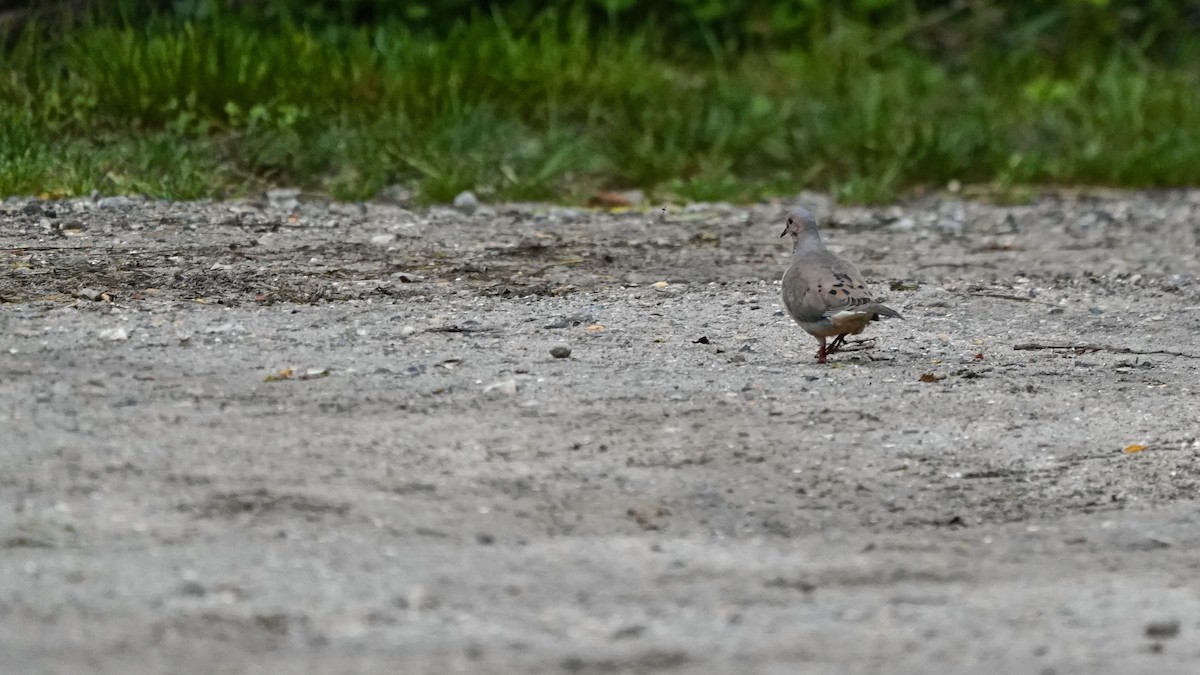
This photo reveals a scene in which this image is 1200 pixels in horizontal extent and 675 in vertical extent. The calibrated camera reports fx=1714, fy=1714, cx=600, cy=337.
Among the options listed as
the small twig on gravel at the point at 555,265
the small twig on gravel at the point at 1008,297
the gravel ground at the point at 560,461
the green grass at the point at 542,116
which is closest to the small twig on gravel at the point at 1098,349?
the gravel ground at the point at 560,461

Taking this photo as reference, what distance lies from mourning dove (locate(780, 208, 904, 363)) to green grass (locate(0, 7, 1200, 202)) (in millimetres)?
2381

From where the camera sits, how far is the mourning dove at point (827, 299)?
14.6 feet

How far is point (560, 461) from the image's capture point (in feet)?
12.1

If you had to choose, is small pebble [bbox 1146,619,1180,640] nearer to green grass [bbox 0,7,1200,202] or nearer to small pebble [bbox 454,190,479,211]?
small pebble [bbox 454,190,479,211]

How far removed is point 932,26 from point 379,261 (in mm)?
4685

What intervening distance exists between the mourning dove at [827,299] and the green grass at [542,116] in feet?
7.81

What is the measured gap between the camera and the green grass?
22.4ft

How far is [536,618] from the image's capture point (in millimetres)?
2865

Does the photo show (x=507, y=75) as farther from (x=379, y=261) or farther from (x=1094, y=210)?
(x=1094, y=210)

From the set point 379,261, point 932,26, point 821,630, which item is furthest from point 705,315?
point 932,26

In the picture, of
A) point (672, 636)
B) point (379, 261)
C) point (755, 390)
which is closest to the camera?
point (672, 636)

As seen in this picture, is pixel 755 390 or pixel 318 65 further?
pixel 318 65

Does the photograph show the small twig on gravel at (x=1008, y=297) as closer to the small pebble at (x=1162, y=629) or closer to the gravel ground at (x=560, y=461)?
the gravel ground at (x=560, y=461)

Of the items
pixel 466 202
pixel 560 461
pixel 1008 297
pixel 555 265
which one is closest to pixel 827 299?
pixel 560 461
